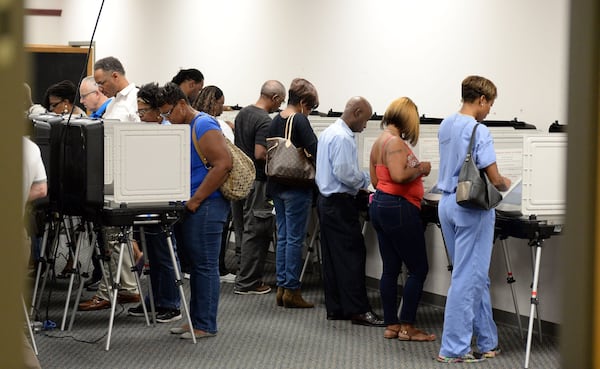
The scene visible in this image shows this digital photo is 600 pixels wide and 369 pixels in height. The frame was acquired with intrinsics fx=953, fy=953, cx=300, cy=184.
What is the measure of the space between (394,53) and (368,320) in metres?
2.34

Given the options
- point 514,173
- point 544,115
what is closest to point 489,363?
point 514,173

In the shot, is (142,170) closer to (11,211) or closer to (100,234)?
(100,234)

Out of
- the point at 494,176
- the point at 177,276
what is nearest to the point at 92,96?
the point at 177,276

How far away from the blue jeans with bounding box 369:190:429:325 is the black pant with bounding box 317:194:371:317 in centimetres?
45

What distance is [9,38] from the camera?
0.64 m

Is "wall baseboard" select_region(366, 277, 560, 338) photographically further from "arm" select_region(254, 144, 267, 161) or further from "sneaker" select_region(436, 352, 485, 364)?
"arm" select_region(254, 144, 267, 161)

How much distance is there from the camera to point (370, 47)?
24.2 feet

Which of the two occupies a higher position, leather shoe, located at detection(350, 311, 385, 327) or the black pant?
the black pant

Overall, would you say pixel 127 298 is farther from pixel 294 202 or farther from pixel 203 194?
pixel 203 194

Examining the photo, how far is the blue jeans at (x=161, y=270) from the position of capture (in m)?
5.36

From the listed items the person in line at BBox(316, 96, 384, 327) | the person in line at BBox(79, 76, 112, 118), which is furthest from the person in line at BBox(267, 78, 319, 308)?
the person in line at BBox(79, 76, 112, 118)

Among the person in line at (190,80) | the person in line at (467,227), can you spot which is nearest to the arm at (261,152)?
the person in line at (190,80)

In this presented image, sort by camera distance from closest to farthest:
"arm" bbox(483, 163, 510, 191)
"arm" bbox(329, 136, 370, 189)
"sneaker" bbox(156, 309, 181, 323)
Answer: "arm" bbox(483, 163, 510, 191)
"arm" bbox(329, 136, 370, 189)
"sneaker" bbox(156, 309, 181, 323)

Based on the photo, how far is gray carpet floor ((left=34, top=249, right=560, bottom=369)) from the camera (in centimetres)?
470
